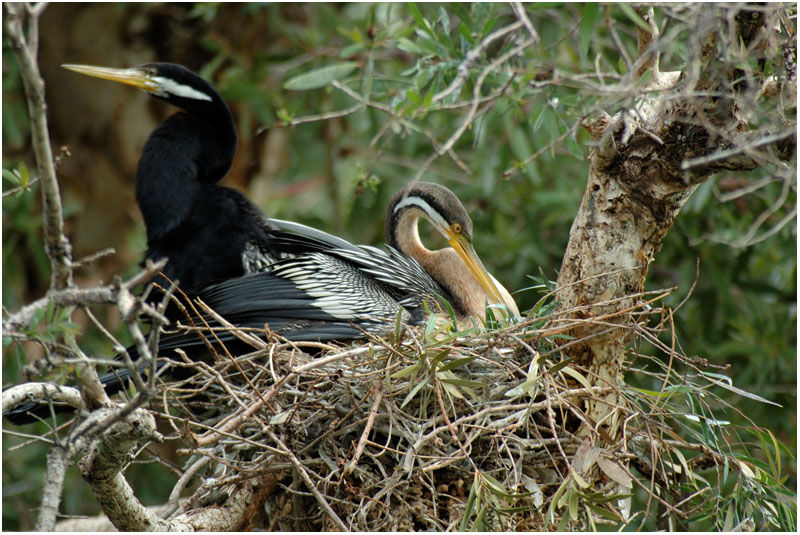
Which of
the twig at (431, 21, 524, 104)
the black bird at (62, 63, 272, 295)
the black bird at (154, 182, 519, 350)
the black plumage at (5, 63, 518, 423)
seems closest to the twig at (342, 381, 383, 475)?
the black bird at (154, 182, 519, 350)

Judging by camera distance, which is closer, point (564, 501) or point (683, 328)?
point (564, 501)

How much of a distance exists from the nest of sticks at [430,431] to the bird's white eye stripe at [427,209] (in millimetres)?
935

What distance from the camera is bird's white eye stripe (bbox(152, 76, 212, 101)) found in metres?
3.76

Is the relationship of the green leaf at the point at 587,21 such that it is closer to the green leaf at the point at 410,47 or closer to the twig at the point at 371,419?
the green leaf at the point at 410,47

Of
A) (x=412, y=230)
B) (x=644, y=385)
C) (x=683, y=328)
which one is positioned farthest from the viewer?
(x=683, y=328)

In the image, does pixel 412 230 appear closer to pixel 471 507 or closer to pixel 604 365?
pixel 604 365

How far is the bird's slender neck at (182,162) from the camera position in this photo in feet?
11.8

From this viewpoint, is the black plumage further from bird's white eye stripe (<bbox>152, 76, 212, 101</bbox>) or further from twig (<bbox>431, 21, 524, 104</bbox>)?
twig (<bbox>431, 21, 524, 104</bbox>)

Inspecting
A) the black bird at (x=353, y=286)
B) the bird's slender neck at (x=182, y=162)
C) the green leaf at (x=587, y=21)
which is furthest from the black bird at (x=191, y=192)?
the green leaf at (x=587, y=21)

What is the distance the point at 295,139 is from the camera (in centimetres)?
623

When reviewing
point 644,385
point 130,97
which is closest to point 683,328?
point 644,385

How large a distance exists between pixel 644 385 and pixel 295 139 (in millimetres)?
3077

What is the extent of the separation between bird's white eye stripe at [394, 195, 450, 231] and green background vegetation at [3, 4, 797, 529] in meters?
0.42

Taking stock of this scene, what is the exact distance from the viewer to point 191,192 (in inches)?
143
